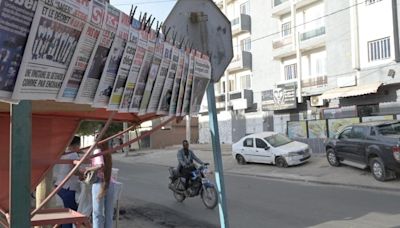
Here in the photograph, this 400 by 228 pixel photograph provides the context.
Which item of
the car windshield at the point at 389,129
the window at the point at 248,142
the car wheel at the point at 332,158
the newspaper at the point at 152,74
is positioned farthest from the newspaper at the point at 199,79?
the window at the point at 248,142

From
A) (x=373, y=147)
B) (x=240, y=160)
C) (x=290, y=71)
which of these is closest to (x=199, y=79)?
(x=373, y=147)

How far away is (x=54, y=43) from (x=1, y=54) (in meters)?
0.32

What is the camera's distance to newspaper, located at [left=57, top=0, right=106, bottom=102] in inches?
95.7

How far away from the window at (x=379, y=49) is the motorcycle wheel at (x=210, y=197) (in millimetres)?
18480

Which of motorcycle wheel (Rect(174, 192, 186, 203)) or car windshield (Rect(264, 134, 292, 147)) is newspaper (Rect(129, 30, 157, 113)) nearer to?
motorcycle wheel (Rect(174, 192, 186, 203))

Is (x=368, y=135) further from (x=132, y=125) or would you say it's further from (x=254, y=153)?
(x=132, y=125)

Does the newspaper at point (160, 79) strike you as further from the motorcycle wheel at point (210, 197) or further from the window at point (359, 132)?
the window at point (359, 132)

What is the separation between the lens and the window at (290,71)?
34.2m

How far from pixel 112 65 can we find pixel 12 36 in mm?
775

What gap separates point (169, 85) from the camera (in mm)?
3586

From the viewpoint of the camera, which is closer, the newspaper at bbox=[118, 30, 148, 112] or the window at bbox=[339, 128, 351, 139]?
the newspaper at bbox=[118, 30, 148, 112]

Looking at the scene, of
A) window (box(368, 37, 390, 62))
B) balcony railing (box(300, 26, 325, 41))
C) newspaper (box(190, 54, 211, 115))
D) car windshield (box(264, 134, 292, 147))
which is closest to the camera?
newspaper (box(190, 54, 211, 115))

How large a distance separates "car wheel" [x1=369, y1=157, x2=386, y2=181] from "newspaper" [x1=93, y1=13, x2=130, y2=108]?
13270mm

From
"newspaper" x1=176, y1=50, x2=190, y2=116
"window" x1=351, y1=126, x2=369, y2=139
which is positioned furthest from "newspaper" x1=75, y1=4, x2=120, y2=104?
"window" x1=351, y1=126, x2=369, y2=139
